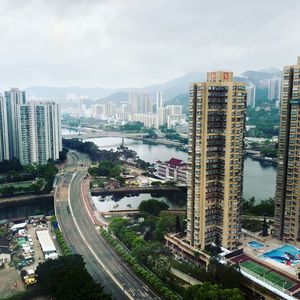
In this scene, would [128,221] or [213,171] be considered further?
[128,221]

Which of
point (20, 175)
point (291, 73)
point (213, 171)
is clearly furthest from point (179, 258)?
point (20, 175)

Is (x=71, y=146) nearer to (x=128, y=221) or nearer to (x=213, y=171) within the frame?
(x=128, y=221)

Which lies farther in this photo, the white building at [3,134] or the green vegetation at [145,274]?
the white building at [3,134]

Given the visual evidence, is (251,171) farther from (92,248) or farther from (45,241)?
(45,241)

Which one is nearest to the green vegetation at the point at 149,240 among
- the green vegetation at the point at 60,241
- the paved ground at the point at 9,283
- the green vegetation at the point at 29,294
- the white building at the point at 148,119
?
the green vegetation at the point at 60,241

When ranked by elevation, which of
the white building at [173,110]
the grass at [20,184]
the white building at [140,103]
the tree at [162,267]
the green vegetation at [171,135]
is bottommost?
the grass at [20,184]

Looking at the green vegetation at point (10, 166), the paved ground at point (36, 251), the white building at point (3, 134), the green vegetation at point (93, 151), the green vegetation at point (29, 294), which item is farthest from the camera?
the green vegetation at point (93, 151)

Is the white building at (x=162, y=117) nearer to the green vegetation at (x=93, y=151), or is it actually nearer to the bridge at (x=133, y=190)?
the green vegetation at (x=93, y=151)
